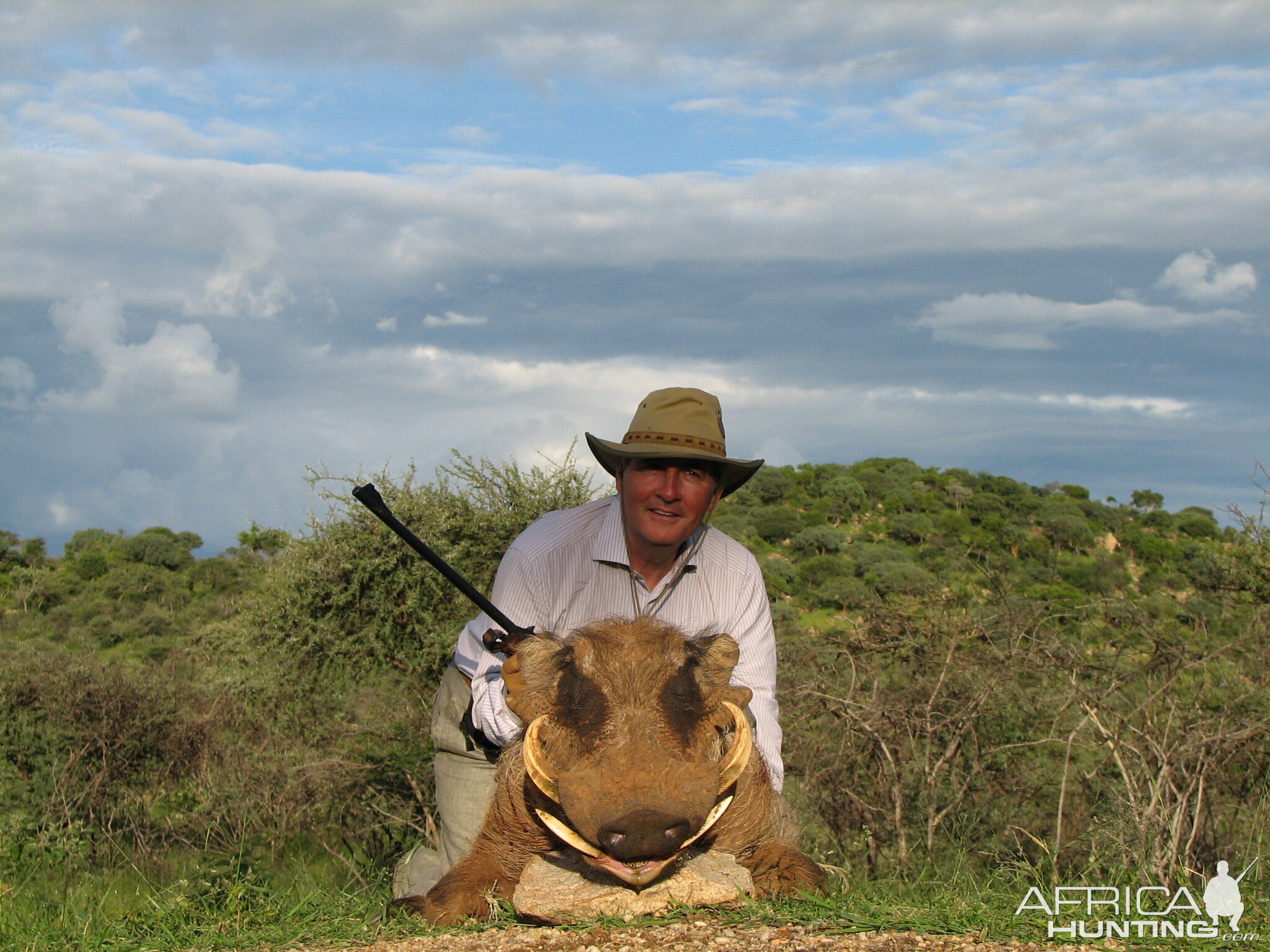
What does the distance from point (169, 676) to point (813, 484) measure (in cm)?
2304

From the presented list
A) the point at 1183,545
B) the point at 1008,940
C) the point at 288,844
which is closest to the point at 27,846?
the point at 288,844

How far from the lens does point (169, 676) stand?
1498cm

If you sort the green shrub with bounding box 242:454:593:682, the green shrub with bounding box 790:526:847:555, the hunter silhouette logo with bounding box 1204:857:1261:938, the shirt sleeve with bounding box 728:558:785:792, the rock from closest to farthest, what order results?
the rock → the hunter silhouette logo with bounding box 1204:857:1261:938 → the shirt sleeve with bounding box 728:558:785:792 → the green shrub with bounding box 242:454:593:682 → the green shrub with bounding box 790:526:847:555

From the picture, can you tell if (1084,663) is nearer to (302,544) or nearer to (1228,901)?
(1228,901)

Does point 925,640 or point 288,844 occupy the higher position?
point 925,640

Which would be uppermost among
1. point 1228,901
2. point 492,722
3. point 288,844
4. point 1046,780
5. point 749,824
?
point 492,722

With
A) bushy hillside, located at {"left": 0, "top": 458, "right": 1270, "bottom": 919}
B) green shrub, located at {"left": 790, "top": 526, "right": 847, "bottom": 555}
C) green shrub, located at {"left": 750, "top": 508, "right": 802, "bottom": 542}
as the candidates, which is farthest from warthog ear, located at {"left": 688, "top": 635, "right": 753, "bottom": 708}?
green shrub, located at {"left": 750, "top": 508, "right": 802, "bottom": 542}

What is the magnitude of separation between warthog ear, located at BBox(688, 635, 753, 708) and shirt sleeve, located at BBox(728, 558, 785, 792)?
536 millimetres

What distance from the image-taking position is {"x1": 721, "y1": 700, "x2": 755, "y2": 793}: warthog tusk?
391cm

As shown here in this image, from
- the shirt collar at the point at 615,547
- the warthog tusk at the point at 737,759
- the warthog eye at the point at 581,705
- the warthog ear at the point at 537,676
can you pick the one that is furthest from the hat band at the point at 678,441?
the warthog tusk at the point at 737,759

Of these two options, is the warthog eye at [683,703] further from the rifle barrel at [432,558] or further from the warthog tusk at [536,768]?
the rifle barrel at [432,558]

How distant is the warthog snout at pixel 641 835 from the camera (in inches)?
139

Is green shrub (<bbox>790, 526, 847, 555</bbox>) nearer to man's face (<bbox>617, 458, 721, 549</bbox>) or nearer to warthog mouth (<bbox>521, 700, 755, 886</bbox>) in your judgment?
man's face (<bbox>617, 458, 721, 549</bbox>)

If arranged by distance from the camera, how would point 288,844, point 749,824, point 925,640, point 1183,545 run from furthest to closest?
point 1183,545 → point 288,844 → point 925,640 → point 749,824
